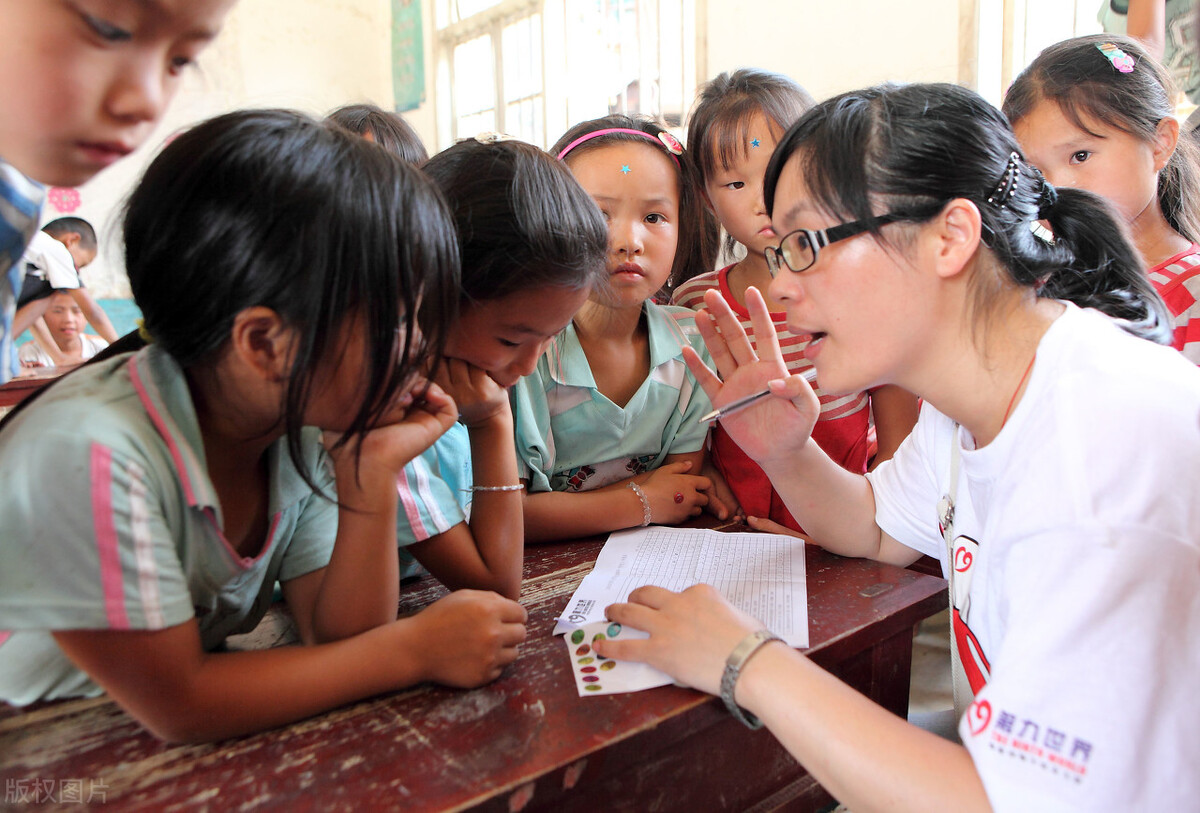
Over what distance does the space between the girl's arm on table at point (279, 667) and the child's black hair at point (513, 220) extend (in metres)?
0.43

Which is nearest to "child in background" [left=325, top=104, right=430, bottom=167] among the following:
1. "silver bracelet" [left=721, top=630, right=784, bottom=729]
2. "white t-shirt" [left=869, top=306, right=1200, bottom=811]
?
"silver bracelet" [left=721, top=630, right=784, bottom=729]

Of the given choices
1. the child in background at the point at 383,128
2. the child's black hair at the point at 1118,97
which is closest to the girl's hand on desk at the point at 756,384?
the child in background at the point at 383,128

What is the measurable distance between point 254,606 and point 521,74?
636 cm

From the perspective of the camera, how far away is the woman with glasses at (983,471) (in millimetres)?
621

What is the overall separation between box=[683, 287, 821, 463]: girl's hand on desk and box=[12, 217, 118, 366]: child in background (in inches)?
103

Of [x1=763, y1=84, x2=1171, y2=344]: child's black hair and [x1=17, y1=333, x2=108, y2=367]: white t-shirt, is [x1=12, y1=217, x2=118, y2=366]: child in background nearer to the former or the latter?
[x1=17, y1=333, x2=108, y2=367]: white t-shirt

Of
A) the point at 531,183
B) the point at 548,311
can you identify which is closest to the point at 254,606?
the point at 548,311

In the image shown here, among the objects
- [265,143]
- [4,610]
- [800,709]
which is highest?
[265,143]

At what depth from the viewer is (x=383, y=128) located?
1.77 meters

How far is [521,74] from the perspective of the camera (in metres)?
6.57

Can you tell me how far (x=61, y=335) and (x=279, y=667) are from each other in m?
5.25

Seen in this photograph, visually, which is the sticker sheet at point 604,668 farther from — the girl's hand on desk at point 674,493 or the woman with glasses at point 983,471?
the girl's hand on desk at point 674,493

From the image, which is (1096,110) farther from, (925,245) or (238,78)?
(238,78)

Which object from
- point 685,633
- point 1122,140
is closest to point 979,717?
point 685,633
